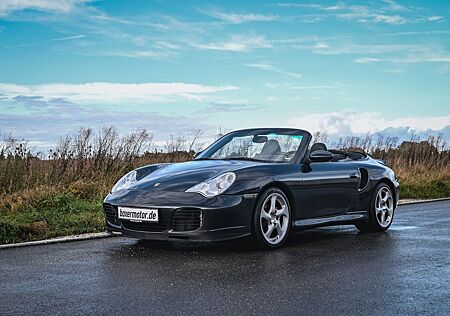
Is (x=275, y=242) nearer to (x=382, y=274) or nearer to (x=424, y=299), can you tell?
(x=382, y=274)

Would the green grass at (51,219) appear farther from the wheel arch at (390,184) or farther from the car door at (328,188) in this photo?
the wheel arch at (390,184)

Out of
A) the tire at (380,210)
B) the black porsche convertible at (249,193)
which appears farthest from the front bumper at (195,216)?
the tire at (380,210)

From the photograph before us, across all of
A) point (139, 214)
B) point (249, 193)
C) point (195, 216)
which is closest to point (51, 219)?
point (139, 214)

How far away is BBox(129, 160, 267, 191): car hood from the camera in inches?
300

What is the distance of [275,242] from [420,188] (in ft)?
41.4

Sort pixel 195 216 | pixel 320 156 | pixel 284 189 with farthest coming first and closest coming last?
pixel 320 156 → pixel 284 189 → pixel 195 216

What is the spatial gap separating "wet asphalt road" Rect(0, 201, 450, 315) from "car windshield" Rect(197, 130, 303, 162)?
1037 millimetres

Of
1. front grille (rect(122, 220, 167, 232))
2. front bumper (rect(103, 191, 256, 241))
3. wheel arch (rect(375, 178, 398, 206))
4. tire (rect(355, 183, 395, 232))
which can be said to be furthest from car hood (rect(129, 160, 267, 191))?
wheel arch (rect(375, 178, 398, 206))

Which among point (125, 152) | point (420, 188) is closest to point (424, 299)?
point (125, 152)

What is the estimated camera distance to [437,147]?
84.7ft

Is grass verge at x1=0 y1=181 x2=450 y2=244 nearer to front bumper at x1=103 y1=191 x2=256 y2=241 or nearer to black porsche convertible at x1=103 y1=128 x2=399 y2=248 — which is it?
→ black porsche convertible at x1=103 y1=128 x2=399 y2=248

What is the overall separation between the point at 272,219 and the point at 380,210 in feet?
7.96

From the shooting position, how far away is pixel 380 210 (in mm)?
9672

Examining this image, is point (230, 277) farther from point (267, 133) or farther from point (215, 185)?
point (267, 133)
